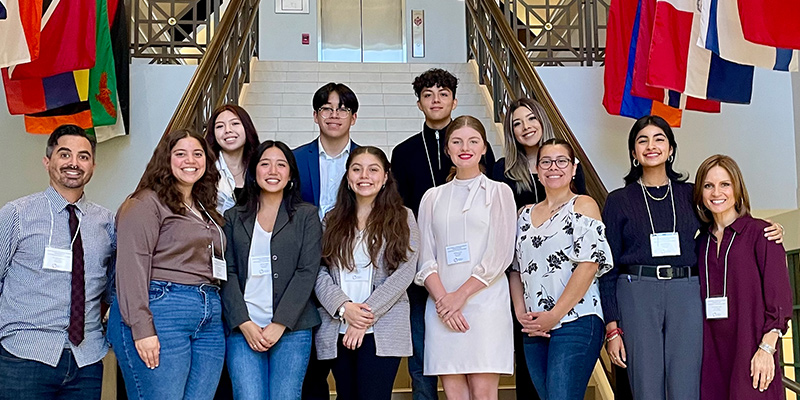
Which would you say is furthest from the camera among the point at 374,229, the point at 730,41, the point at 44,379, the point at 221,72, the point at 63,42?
the point at 221,72

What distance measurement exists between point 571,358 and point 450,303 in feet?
1.65

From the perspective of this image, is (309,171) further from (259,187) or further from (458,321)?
(458,321)

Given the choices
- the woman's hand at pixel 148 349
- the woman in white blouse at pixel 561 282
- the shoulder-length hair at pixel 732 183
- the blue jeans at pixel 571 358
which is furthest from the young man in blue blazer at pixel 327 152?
the shoulder-length hair at pixel 732 183

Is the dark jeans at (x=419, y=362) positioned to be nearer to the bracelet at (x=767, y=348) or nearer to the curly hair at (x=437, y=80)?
the curly hair at (x=437, y=80)

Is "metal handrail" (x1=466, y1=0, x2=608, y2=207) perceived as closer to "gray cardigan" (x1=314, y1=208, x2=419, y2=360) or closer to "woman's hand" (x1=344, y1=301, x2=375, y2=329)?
"gray cardigan" (x1=314, y1=208, x2=419, y2=360)

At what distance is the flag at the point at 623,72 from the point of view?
5504 millimetres

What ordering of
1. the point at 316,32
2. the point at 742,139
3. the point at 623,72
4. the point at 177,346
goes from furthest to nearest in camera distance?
the point at 316,32
the point at 742,139
the point at 623,72
the point at 177,346

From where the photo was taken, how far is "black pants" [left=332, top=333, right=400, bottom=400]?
120 inches

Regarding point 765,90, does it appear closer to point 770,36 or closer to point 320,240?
point 770,36

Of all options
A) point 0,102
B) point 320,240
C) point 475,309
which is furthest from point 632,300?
point 0,102

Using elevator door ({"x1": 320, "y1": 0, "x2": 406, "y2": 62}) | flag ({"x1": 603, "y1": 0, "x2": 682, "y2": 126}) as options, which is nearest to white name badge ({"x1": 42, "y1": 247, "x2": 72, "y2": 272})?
flag ({"x1": 603, "y1": 0, "x2": 682, "y2": 126})

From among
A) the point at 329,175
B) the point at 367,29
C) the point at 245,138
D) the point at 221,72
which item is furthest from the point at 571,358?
the point at 367,29

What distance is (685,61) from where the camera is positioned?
15.1ft

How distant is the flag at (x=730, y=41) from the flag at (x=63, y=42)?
361cm
